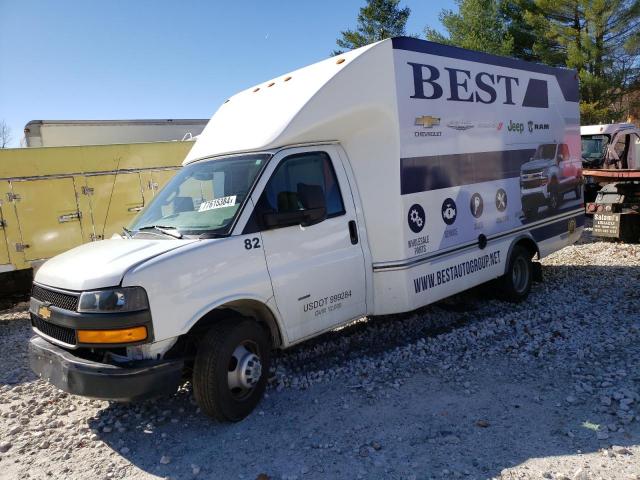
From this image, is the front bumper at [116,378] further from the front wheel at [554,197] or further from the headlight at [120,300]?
the front wheel at [554,197]

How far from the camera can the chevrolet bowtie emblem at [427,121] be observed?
17.7ft

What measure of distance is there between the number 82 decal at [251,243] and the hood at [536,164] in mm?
4475

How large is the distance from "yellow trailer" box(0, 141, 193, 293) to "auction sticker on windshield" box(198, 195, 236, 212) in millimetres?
5421

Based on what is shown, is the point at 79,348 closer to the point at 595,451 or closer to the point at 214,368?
the point at 214,368

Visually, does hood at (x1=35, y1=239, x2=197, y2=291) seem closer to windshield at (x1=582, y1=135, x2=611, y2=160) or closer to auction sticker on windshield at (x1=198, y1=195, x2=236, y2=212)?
auction sticker on windshield at (x1=198, y1=195, x2=236, y2=212)

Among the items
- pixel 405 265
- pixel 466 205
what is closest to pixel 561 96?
pixel 466 205

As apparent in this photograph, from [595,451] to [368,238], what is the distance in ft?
8.59

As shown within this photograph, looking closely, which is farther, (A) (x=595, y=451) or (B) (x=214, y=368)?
(B) (x=214, y=368)

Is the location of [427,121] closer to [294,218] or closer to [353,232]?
[353,232]

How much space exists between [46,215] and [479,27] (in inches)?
961

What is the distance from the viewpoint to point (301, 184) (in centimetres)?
453

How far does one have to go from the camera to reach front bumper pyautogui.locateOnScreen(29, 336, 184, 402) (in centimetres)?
350

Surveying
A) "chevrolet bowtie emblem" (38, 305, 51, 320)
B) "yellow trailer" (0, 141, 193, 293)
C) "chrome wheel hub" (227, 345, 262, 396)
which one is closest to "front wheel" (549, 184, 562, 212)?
"chrome wheel hub" (227, 345, 262, 396)

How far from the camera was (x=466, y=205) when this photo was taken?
19.8ft
